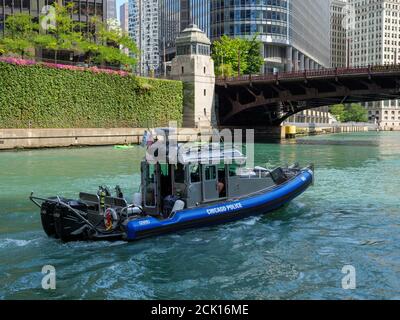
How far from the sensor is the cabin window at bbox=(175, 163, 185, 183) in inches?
628

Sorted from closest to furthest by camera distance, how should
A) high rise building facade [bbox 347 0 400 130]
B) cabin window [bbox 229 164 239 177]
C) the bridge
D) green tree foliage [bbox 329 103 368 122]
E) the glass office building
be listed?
1. cabin window [bbox 229 164 239 177]
2. the bridge
3. the glass office building
4. green tree foliage [bbox 329 103 368 122]
5. high rise building facade [bbox 347 0 400 130]

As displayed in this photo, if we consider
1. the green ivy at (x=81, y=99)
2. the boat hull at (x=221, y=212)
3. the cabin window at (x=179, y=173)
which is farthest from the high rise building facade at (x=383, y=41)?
the cabin window at (x=179, y=173)

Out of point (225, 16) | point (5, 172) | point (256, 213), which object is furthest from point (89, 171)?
point (225, 16)

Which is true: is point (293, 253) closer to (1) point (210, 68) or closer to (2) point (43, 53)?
(1) point (210, 68)

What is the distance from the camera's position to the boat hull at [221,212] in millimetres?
14328

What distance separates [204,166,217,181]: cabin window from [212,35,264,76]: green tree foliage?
68546mm

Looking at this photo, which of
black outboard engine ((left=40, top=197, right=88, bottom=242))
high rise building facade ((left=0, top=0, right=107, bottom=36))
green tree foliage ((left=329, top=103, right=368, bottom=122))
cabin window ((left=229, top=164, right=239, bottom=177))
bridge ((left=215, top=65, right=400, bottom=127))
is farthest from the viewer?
green tree foliage ((left=329, top=103, right=368, bottom=122))

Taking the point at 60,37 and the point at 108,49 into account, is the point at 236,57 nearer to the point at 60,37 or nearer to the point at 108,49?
the point at 108,49

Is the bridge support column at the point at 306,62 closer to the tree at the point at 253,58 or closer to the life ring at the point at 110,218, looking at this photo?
the tree at the point at 253,58

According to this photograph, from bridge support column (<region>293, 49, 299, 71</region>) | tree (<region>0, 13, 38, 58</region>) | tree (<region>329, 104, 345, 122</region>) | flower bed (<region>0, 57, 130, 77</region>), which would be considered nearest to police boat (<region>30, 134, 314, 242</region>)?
flower bed (<region>0, 57, 130, 77</region>)

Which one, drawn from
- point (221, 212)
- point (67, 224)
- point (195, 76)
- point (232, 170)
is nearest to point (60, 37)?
point (195, 76)

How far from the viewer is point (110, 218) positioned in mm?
14359

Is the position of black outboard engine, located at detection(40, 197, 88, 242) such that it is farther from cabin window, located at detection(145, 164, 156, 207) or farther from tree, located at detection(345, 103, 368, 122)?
tree, located at detection(345, 103, 368, 122)
